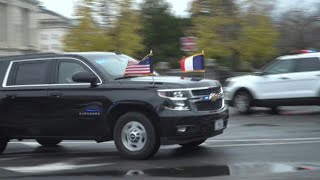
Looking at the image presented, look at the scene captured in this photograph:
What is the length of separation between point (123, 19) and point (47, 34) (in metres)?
72.3

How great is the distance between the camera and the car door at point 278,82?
16.9m

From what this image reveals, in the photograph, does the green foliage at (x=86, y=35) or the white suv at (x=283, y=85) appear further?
the green foliage at (x=86, y=35)

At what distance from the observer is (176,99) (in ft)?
29.3

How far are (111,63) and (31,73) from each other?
4.75 ft

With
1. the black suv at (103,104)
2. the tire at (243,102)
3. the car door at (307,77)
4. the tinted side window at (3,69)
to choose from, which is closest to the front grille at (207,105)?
the black suv at (103,104)

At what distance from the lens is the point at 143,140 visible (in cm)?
918

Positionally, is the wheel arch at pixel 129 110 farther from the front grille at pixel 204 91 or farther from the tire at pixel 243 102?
the tire at pixel 243 102

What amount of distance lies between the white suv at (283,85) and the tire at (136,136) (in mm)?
8558

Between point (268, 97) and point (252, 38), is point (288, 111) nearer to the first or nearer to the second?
point (268, 97)

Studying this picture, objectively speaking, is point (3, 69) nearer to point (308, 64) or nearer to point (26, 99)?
point (26, 99)

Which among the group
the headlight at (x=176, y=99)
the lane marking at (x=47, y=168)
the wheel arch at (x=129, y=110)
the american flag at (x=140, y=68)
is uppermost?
the american flag at (x=140, y=68)

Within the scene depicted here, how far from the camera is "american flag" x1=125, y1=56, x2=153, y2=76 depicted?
9.61m

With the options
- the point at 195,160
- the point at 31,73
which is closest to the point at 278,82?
the point at 195,160

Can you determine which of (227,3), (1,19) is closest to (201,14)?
(227,3)
